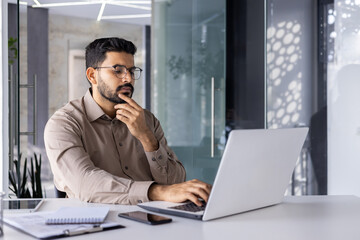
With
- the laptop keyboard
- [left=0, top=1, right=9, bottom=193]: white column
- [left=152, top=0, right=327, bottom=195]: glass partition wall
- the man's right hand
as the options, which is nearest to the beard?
the man's right hand

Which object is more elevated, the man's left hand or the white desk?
the man's left hand

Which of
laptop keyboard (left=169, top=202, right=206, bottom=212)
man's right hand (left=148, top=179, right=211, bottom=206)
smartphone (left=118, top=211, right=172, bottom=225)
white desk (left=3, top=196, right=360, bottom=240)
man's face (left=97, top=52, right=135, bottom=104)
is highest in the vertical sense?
man's face (left=97, top=52, right=135, bottom=104)

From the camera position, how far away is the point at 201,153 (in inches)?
149

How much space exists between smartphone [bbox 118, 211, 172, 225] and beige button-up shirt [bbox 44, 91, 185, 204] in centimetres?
26

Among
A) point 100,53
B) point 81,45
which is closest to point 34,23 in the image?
point 81,45

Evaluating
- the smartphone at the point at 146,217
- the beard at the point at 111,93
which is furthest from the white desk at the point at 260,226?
the beard at the point at 111,93

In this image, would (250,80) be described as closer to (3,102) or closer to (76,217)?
(3,102)

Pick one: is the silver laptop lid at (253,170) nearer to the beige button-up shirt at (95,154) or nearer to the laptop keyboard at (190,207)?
the laptop keyboard at (190,207)

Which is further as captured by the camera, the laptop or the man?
the man

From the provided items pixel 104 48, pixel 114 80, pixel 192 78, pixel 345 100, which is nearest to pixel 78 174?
pixel 114 80

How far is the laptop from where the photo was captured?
4.10 ft

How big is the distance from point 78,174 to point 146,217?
1.68 ft

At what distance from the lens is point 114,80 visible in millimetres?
2127

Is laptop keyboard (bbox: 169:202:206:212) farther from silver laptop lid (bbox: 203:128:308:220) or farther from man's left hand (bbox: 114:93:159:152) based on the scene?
man's left hand (bbox: 114:93:159:152)
